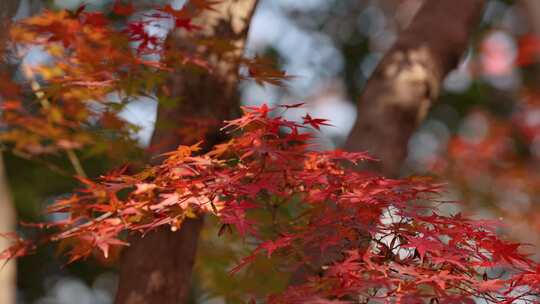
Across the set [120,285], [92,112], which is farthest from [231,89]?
[120,285]

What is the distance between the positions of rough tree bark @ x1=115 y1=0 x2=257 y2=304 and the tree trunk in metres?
0.86

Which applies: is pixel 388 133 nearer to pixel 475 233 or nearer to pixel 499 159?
pixel 475 233

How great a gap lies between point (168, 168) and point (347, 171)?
1.86 feet

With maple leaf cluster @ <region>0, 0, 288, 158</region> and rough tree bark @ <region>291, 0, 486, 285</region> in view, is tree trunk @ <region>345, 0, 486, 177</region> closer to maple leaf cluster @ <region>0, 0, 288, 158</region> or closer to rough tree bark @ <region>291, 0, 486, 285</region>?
rough tree bark @ <region>291, 0, 486, 285</region>

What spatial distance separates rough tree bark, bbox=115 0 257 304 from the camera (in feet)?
9.17

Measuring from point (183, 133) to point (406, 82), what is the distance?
130 cm

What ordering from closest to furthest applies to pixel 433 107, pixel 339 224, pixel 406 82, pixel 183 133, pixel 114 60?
pixel 339 224 < pixel 114 60 < pixel 183 133 < pixel 406 82 < pixel 433 107

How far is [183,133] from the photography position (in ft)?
9.36

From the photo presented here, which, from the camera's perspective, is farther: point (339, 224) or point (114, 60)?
point (114, 60)

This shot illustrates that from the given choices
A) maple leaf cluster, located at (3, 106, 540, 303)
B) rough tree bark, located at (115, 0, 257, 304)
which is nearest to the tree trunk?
rough tree bark, located at (115, 0, 257, 304)

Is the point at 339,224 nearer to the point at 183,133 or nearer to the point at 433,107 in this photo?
the point at 183,133

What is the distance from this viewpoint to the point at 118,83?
98.1 inches

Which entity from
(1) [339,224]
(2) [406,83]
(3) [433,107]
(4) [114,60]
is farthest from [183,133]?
(3) [433,107]

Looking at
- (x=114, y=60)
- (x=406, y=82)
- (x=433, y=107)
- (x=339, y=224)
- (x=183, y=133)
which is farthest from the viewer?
(x=433, y=107)
